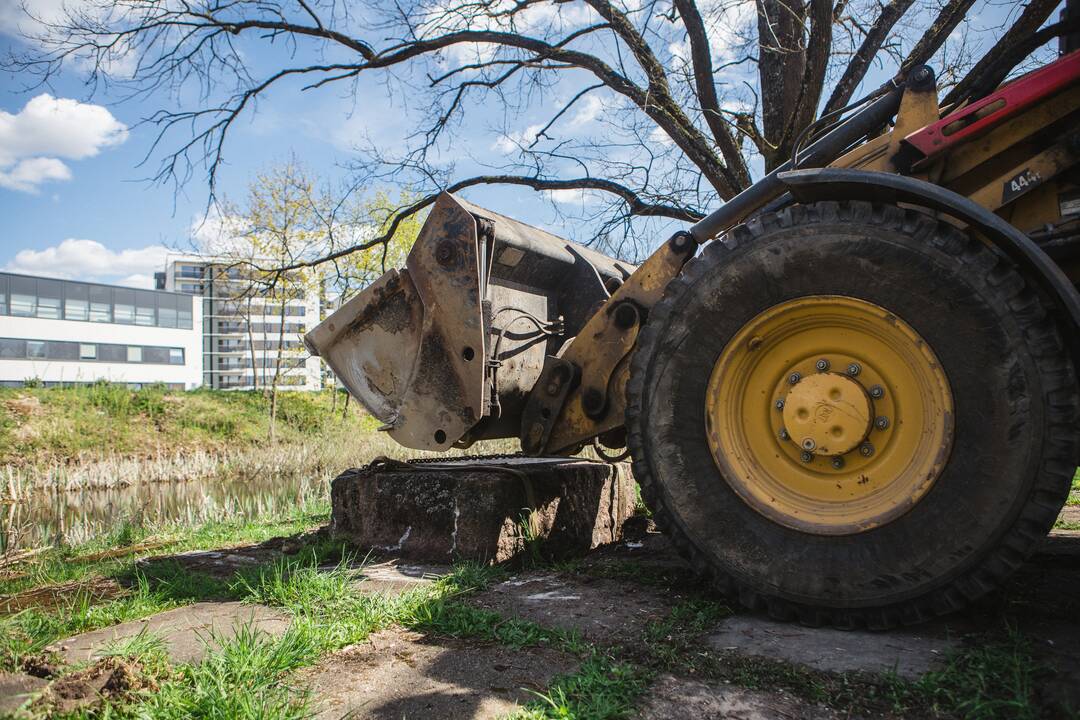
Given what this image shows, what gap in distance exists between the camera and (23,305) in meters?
44.3

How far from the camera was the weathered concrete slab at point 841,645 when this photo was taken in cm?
213

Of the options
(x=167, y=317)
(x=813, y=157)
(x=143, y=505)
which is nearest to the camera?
(x=813, y=157)

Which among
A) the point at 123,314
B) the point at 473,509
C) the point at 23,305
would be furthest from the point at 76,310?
the point at 473,509

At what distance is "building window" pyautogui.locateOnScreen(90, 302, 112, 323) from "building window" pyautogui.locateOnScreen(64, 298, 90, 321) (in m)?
0.33

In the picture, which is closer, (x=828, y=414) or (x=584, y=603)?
(x=828, y=414)

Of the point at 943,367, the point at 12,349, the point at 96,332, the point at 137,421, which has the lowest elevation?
the point at 943,367

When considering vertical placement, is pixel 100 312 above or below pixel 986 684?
above

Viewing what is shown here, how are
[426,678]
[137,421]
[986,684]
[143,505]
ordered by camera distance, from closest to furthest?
[986,684] → [426,678] → [143,505] → [137,421]

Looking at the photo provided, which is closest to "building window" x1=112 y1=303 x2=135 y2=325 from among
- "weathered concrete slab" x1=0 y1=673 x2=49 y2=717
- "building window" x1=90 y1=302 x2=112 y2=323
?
"building window" x1=90 y1=302 x2=112 y2=323

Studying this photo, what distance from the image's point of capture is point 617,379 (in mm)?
3574

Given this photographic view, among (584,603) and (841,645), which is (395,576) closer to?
(584,603)

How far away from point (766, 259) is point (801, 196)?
36cm

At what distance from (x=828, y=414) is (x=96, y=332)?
55753 millimetres

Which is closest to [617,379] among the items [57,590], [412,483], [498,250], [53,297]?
[498,250]
